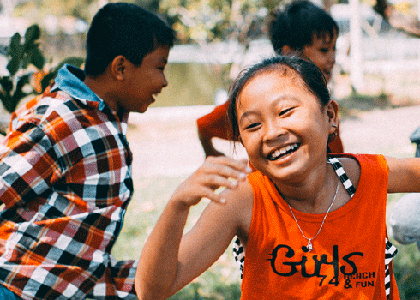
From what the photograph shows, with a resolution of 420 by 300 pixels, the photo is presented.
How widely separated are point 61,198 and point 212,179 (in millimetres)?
1085

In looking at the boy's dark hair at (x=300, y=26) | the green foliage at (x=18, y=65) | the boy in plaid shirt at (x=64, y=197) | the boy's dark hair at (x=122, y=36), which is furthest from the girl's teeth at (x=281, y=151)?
the green foliage at (x=18, y=65)

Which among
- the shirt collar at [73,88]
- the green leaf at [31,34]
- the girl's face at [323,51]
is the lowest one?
the shirt collar at [73,88]

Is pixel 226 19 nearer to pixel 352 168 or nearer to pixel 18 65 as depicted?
pixel 18 65

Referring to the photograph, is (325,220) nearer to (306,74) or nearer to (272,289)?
(272,289)

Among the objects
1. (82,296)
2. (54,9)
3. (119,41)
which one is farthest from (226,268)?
(54,9)

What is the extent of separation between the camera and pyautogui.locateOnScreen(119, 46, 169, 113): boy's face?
2.38 metres

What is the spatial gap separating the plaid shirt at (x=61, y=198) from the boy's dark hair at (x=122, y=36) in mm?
386

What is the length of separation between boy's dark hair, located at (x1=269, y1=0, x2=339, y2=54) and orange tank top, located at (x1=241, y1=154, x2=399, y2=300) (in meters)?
1.41

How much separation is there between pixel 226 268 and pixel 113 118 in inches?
67.1

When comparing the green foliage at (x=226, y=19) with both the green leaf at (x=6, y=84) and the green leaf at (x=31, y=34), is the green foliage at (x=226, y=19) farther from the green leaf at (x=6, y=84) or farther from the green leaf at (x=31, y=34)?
the green leaf at (x=6, y=84)

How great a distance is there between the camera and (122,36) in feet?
8.12

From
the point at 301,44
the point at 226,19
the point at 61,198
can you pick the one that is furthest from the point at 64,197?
the point at 226,19

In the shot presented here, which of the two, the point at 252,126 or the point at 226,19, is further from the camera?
the point at 226,19

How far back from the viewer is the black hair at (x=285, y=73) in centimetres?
150
